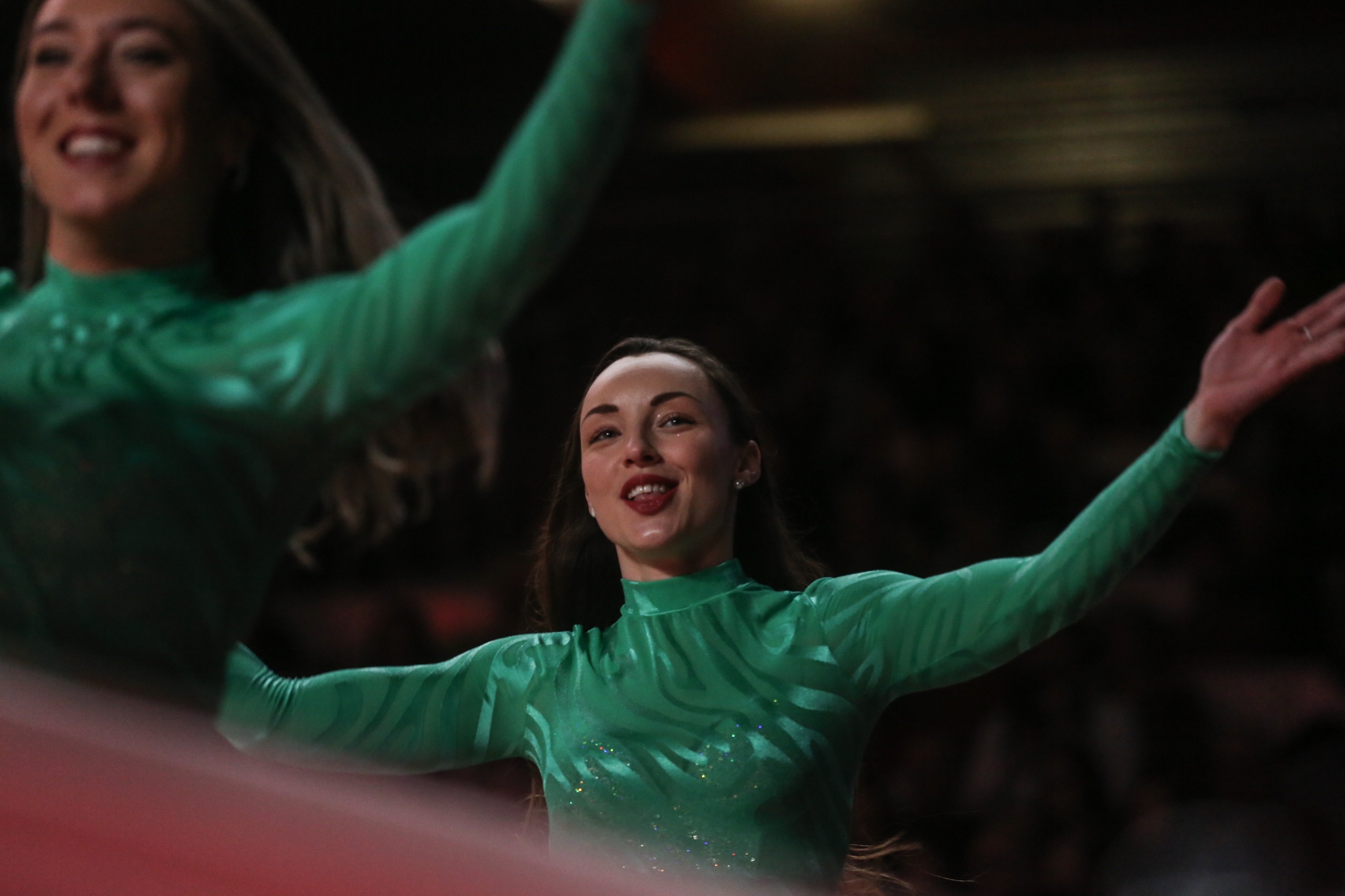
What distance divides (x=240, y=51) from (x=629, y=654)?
1.07 m

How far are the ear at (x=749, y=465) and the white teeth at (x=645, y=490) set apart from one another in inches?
7.2

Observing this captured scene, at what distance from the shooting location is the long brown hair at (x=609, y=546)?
2529 mm

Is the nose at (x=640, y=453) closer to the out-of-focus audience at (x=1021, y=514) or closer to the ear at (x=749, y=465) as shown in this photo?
the ear at (x=749, y=465)

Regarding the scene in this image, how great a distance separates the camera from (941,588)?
2.18 metres

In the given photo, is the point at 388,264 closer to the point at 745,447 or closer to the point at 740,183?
the point at 745,447

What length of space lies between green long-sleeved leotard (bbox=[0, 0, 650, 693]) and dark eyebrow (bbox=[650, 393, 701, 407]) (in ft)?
3.12

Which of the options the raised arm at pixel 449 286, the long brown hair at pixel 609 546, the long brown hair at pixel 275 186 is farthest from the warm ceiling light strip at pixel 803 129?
the raised arm at pixel 449 286

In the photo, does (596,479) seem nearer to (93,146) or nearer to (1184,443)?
(1184,443)

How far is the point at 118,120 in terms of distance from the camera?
1449 mm

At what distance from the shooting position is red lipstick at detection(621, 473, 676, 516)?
7.49ft

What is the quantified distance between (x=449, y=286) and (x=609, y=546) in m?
1.35

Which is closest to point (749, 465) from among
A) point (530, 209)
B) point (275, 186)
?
point (275, 186)

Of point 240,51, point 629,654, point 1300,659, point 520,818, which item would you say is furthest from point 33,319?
point 1300,659

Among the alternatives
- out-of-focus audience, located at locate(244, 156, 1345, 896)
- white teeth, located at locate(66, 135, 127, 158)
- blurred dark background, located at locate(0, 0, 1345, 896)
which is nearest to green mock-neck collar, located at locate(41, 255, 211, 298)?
white teeth, located at locate(66, 135, 127, 158)
